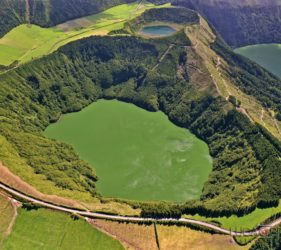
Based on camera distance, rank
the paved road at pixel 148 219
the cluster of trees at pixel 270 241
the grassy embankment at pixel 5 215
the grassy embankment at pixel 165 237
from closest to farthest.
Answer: the grassy embankment at pixel 165 237
the grassy embankment at pixel 5 215
the cluster of trees at pixel 270 241
the paved road at pixel 148 219

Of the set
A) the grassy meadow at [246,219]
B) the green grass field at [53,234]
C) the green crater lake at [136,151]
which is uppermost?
the green grass field at [53,234]

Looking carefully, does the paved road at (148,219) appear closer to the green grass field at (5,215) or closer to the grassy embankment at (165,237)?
the grassy embankment at (165,237)

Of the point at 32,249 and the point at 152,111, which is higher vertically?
the point at 32,249

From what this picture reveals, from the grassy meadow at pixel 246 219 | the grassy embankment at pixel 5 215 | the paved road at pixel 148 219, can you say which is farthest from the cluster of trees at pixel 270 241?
the grassy embankment at pixel 5 215

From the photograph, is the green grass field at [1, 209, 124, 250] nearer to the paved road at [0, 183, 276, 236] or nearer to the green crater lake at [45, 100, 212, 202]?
the paved road at [0, 183, 276, 236]

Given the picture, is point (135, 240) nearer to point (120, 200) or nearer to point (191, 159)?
point (120, 200)

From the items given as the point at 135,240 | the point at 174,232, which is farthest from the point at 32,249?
the point at 174,232
